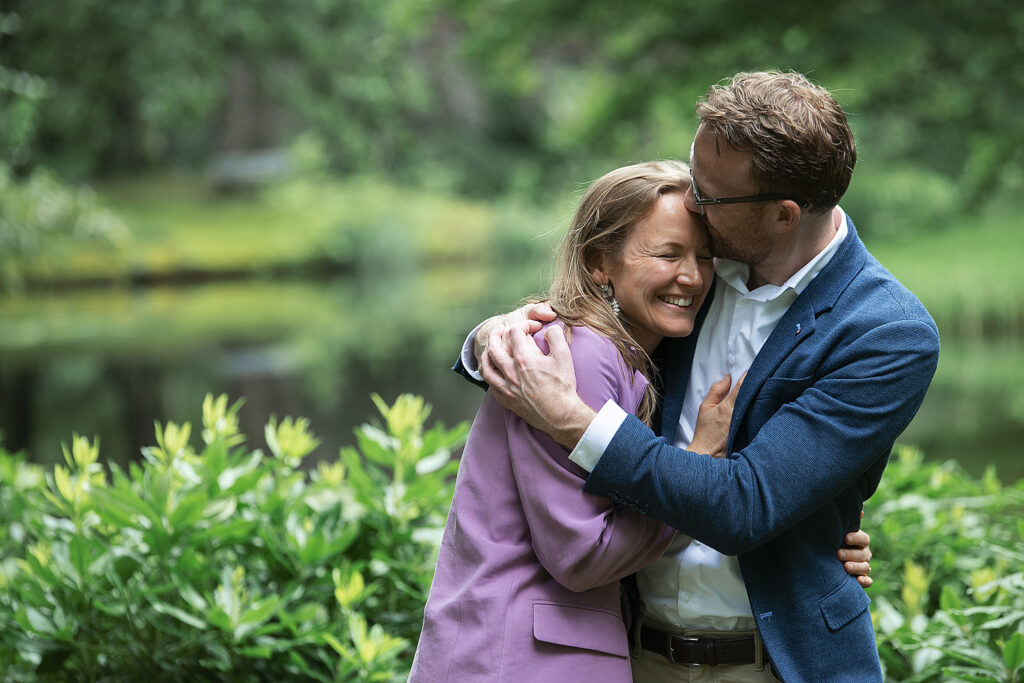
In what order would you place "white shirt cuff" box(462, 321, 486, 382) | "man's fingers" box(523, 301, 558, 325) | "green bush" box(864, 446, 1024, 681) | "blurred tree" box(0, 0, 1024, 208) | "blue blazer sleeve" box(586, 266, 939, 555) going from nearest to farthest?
"blue blazer sleeve" box(586, 266, 939, 555), "man's fingers" box(523, 301, 558, 325), "white shirt cuff" box(462, 321, 486, 382), "green bush" box(864, 446, 1024, 681), "blurred tree" box(0, 0, 1024, 208)

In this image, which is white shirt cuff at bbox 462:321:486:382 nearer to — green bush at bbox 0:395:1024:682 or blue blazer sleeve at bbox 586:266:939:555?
blue blazer sleeve at bbox 586:266:939:555

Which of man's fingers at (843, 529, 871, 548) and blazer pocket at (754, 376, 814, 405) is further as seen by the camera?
man's fingers at (843, 529, 871, 548)

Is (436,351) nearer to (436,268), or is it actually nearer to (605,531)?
(436,268)

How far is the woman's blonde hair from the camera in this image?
177 centimetres

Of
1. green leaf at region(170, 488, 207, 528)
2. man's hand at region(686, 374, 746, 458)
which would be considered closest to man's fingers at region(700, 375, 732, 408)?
man's hand at region(686, 374, 746, 458)

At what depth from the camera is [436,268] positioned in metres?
24.1

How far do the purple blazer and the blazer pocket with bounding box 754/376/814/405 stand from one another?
22cm

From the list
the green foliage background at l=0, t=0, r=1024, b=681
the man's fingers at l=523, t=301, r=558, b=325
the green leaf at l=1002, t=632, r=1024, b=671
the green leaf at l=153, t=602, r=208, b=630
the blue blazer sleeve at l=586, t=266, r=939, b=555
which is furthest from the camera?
the green foliage background at l=0, t=0, r=1024, b=681

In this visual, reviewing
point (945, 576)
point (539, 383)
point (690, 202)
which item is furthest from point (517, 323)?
point (945, 576)

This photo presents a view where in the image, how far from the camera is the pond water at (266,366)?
31.2 ft

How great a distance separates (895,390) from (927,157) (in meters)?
15.1

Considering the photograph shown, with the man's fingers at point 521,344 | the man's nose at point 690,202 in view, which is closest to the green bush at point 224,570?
the man's fingers at point 521,344

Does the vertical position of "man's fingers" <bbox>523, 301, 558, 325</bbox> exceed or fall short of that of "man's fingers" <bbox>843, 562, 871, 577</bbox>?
it exceeds it

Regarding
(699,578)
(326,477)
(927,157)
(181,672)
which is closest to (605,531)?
(699,578)
